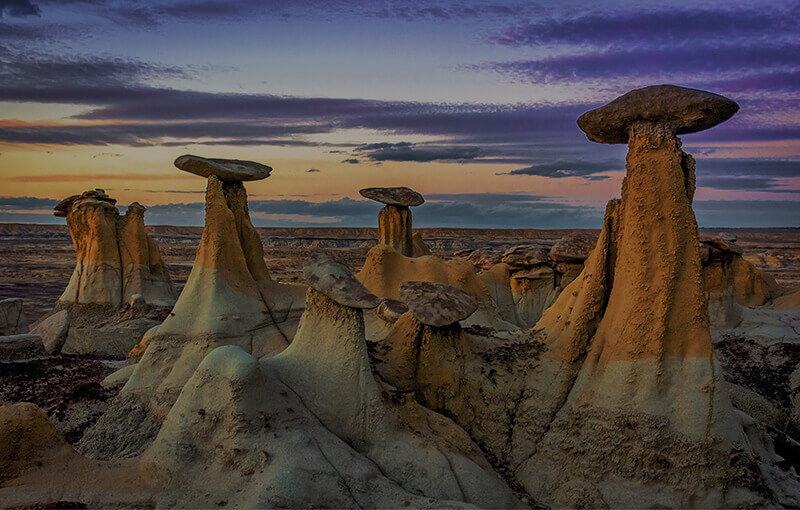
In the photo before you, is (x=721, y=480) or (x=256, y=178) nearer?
(x=721, y=480)

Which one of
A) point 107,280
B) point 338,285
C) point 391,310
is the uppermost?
point 338,285

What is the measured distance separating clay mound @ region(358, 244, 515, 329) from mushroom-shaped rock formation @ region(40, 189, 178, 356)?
24.8 feet

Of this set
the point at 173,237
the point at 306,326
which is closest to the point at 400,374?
the point at 306,326

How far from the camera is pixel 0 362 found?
37.2ft

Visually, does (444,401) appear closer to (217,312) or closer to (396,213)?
(217,312)

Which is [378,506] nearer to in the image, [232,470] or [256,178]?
[232,470]

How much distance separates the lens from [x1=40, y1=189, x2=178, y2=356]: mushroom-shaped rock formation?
17.0 meters

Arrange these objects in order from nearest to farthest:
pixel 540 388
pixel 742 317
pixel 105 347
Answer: pixel 540 388, pixel 742 317, pixel 105 347

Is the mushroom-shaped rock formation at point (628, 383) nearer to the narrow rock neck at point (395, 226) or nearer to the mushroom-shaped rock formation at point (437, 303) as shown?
the mushroom-shaped rock formation at point (437, 303)

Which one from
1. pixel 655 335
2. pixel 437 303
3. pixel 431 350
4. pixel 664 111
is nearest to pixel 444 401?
pixel 431 350

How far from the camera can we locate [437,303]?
718 centimetres

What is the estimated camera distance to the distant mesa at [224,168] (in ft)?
33.6

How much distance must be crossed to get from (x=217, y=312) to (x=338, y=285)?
14.8 feet

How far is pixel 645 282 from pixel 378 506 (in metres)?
3.84
